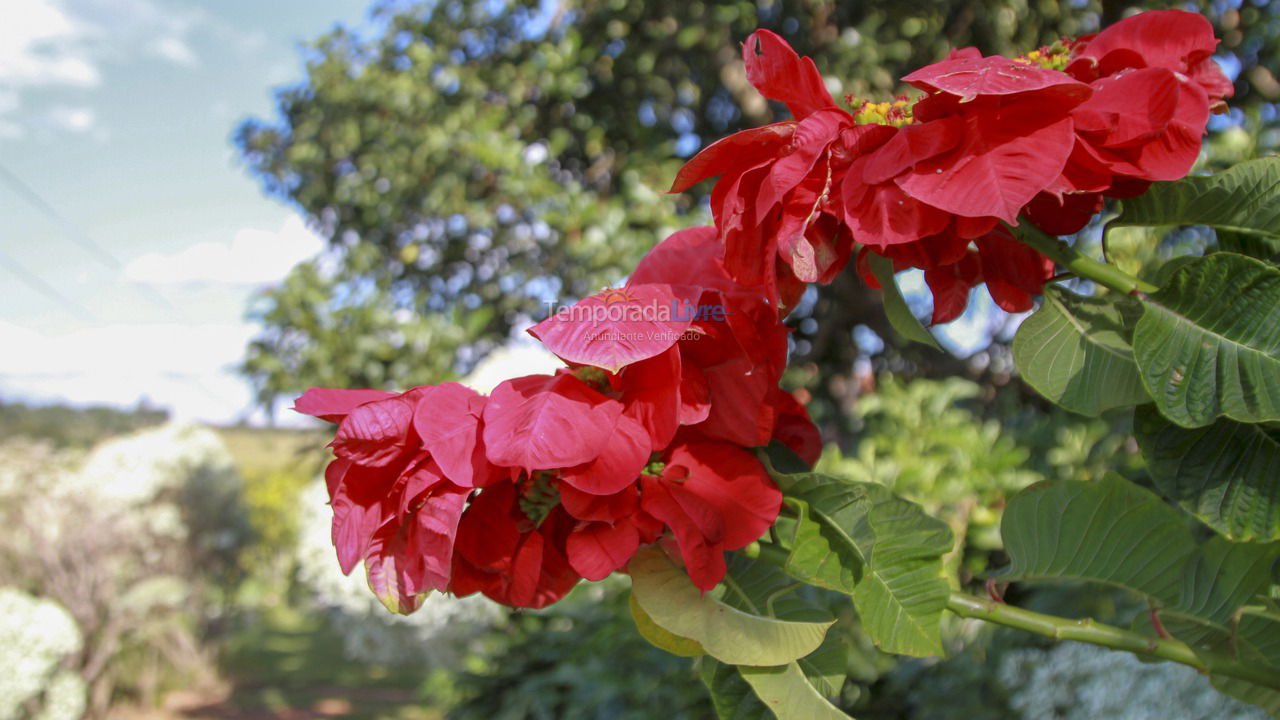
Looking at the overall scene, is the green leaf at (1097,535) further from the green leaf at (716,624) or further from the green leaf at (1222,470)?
the green leaf at (716,624)

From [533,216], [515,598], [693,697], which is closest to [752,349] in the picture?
→ [515,598]

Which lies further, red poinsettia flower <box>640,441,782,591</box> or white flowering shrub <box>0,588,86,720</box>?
white flowering shrub <box>0,588,86,720</box>

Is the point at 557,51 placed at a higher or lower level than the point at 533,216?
higher

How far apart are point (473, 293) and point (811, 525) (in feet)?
6.97

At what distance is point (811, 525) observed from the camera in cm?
43

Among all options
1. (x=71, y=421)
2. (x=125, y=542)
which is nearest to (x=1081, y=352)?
(x=125, y=542)

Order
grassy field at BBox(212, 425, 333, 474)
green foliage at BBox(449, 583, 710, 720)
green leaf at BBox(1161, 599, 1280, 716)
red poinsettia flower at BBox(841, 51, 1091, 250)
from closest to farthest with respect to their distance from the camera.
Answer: red poinsettia flower at BBox(841, 51, 1091, 250) → green leaf at BBox(1161, 599, 1280, 716) → green foliage at BBox(449, 583, 710, 720) → grassy field at BBox(212, 425, 333, 474)

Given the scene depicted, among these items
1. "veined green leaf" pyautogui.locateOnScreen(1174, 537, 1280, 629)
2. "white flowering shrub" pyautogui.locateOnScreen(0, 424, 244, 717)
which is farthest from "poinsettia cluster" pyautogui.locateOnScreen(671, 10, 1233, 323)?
"white flowering shrub" pyautogui.locateOnScreen(0, 424, 244, 717)

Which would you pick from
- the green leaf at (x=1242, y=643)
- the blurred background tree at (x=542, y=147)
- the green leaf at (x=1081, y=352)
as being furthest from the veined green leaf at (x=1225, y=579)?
the blurred background tree at (x=542, y=147)

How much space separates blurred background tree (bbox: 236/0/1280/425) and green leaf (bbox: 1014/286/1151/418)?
1528mm

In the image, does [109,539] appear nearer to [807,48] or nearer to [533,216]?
[533,216]

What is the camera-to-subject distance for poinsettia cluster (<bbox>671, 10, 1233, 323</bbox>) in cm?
38

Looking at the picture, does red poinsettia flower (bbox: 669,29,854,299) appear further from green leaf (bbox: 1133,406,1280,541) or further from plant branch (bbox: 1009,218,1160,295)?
green leaf (bbox: 1133,406,1280,541)

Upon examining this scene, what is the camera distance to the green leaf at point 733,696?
47cm
